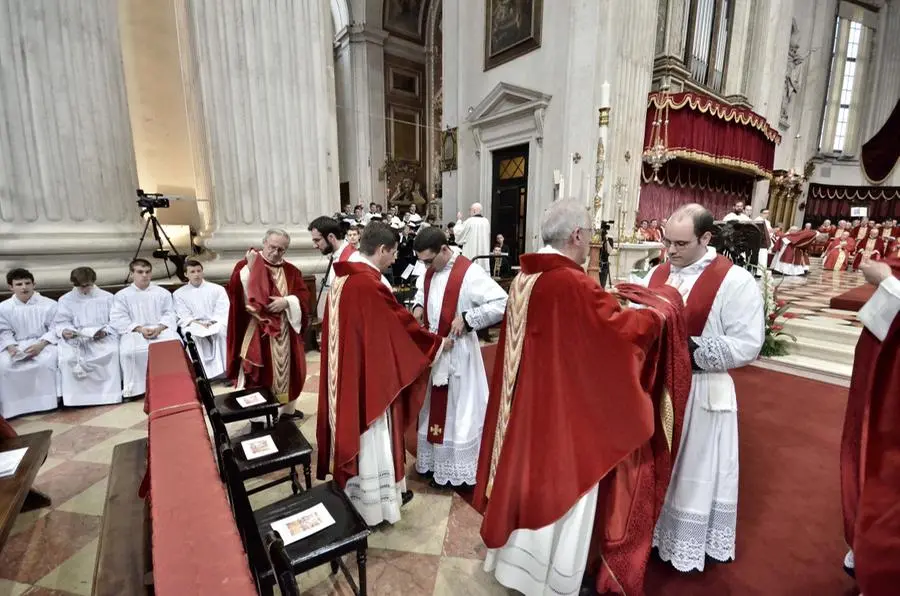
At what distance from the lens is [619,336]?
1.51 metres

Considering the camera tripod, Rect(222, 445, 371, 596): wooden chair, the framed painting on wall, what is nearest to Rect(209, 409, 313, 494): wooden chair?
Rect(222, 445, 371, 596): wooden chair

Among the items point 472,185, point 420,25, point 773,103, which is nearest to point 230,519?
point 472,185

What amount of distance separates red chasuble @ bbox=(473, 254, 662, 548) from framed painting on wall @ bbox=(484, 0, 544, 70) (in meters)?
10.4

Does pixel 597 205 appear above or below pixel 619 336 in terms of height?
above

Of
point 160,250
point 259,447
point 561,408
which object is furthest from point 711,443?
point 160,250

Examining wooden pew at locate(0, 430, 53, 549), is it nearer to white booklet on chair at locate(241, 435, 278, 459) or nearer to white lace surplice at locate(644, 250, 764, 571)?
white booklet on chair at locate(241, 435, 278, 459)

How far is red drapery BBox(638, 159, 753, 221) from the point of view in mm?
11508

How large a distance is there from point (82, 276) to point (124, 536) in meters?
3.63

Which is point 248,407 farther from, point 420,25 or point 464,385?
point 420,25

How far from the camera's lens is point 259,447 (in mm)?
2244

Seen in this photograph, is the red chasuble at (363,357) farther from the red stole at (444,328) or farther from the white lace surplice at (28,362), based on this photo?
the white lace surplice at (28,362)

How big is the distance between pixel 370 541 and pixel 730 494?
1928 mm

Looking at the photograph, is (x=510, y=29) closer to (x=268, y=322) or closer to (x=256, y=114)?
(x=256, y=114)

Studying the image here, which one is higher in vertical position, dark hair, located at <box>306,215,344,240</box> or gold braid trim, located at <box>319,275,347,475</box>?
dark hair, located at <box>306,215,344,240</box>
